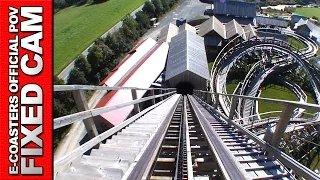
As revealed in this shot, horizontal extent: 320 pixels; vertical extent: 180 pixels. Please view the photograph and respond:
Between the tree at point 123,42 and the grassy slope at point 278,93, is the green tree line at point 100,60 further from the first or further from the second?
the grassy slope at point 278,93

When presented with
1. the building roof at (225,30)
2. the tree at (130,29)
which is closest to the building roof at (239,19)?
the building roof at (225,30)

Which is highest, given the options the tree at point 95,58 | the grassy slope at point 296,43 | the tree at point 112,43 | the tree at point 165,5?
the tree at point 165,5

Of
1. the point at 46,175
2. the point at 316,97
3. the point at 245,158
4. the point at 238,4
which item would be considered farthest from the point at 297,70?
the point at 46,175

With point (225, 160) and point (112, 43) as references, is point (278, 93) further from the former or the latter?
point (225, 160)

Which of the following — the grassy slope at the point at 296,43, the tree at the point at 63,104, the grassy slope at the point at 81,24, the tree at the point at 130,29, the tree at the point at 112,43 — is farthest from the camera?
the grassy slope at the point at 81,24

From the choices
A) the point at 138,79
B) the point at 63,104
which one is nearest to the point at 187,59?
the point at 138,79

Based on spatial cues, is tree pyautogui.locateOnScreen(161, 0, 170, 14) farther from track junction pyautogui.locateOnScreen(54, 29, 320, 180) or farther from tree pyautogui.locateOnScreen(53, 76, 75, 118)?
track junction pyautogui.locateOnScreen(54, 29, 320, 180)

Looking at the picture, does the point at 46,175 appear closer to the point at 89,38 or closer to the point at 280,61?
the point at 280,61
